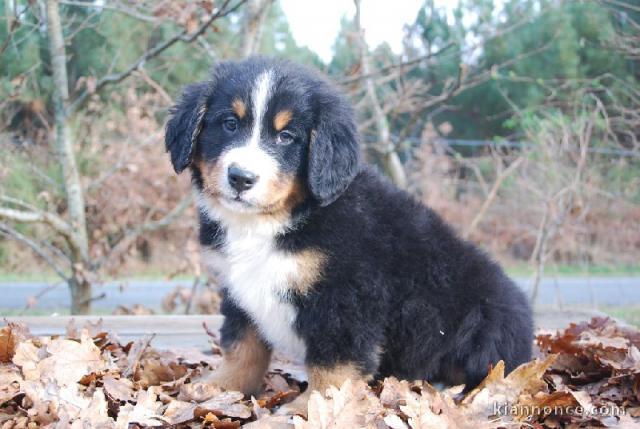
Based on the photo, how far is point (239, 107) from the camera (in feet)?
11.2

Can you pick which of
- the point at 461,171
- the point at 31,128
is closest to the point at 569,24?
the point at 461,171

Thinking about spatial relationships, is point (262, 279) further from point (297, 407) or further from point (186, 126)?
point (186, 126)

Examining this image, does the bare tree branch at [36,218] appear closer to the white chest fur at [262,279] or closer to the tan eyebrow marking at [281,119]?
the white chest fur at [262,279]

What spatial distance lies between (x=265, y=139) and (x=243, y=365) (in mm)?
1228

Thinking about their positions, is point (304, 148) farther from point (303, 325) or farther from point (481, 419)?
point (481, 419)

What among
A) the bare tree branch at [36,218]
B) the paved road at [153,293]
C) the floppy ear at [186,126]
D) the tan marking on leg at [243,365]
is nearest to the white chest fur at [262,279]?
the tan marking on leg at [243,365]

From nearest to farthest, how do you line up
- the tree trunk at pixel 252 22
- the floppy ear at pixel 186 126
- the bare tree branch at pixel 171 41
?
the floppy ear at pixel 186 126 → the bare tree branch at pixel 171 41 → the tree trunk at pixel 252 22

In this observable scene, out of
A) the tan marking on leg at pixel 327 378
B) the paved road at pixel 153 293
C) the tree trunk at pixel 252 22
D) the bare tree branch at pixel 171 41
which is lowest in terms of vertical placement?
the paved road at pixel 153 293

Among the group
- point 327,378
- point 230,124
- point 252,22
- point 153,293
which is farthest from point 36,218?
point 153,293

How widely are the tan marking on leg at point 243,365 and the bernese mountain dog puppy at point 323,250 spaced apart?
23 mm

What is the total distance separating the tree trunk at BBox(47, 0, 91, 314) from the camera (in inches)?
235

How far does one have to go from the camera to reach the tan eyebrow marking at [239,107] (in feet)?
11.2

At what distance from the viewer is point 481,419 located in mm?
3018

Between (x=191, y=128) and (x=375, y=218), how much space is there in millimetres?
1031
